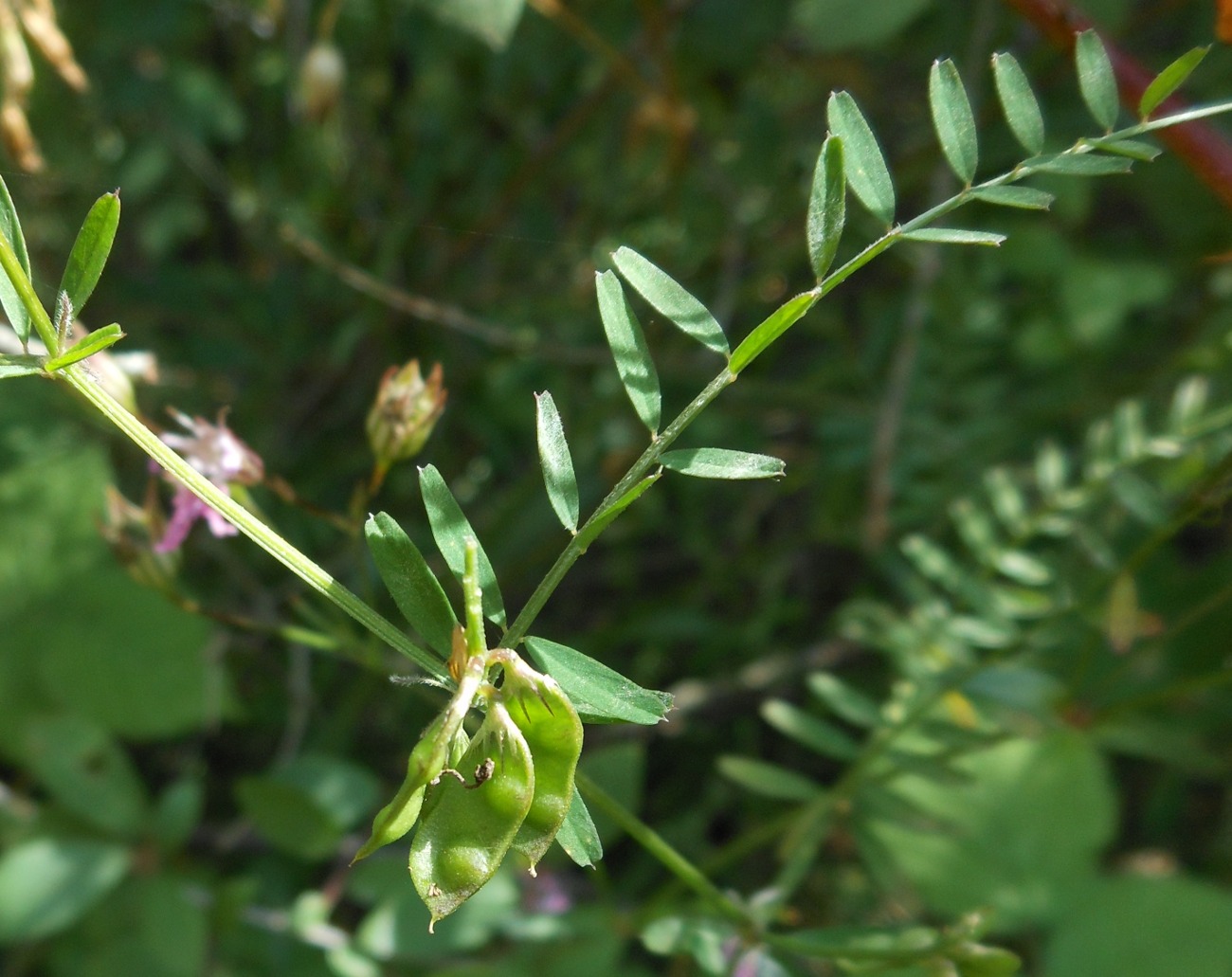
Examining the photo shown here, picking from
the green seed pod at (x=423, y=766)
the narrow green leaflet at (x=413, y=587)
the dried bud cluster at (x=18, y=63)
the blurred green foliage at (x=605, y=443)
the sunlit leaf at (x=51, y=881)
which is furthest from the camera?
the blurred green foliage at (x=605, y=443)

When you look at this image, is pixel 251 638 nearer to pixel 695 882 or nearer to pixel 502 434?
pixel 502 434

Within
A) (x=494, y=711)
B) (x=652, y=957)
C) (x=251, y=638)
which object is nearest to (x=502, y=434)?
(x=251, y=638)

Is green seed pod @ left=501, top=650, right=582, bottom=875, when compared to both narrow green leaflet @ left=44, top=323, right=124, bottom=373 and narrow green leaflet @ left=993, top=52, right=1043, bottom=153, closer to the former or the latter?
narrow green leaflet @ left=44, top=323, right=124, bottom=373

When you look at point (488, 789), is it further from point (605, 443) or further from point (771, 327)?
point (605, 443)

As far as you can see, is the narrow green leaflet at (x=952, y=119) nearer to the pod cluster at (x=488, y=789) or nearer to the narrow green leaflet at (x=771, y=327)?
the narrow green leaflet at (x=771, y=327)

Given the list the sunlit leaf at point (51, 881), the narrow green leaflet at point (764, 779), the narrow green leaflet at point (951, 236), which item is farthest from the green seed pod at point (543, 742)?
the sunlit leaf at point (51, 881)
